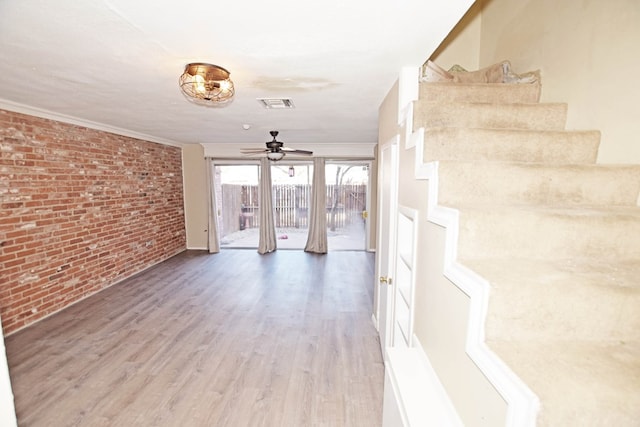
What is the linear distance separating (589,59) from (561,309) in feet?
5.73

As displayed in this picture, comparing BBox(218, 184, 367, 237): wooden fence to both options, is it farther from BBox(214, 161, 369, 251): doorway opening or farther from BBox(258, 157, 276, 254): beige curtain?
BBox(258, 157, 276, 254): beige curtain

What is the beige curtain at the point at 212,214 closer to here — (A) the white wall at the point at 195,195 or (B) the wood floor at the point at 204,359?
(A) the white wall at the point at 195,195

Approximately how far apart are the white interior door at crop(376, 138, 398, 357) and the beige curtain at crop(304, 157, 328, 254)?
3205 mm

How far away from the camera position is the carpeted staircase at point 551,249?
2.55 ft

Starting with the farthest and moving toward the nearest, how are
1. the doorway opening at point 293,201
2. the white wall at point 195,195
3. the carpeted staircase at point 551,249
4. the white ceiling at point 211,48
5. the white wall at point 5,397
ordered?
the doorway opening at point 293,201, the white wall at point 195,195, the white ceiling at point 211,48, the carpeted staircase at point 551,249, the white wall at point 5,397

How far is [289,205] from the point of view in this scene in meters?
6.86

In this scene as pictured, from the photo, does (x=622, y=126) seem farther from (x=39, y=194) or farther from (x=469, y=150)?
(x=39, y=194)

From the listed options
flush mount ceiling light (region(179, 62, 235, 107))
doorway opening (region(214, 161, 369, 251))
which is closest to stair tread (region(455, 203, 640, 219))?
flush mount ceiling light (region(179, 62, 235, 107))

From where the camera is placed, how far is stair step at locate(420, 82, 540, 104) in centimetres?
208

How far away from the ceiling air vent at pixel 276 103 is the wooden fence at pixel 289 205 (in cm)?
353

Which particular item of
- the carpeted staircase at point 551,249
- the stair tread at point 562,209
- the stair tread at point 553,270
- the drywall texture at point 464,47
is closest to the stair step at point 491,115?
the carpeted staircase at point 551,249

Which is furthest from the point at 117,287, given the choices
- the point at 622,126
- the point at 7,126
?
the point at 622,126

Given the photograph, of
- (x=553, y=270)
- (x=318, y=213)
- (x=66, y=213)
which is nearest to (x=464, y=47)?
(x=553, y=270)

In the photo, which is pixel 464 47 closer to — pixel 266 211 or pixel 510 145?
pixel 510 145
